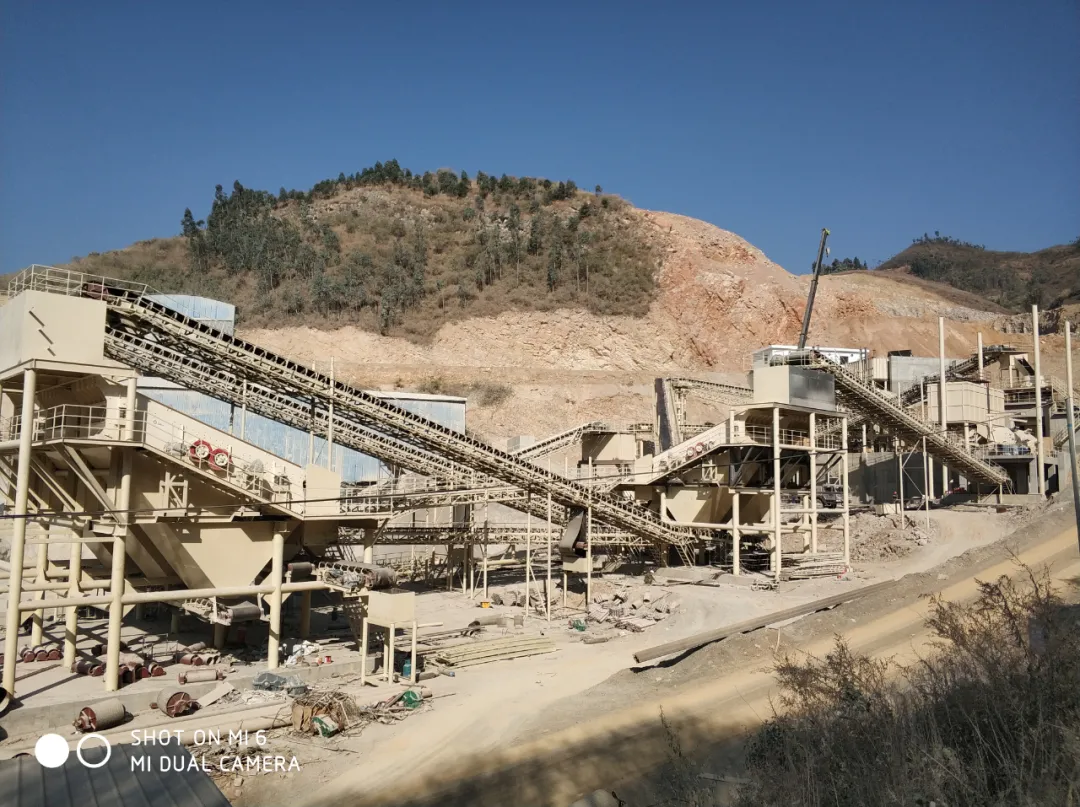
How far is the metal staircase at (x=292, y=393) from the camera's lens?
59.7 feet

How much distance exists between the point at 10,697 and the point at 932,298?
104m

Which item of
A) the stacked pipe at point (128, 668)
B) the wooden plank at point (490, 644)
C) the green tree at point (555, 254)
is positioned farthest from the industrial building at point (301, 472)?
the green tree at point (555, 254)

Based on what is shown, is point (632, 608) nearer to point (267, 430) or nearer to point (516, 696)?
point (516, 696)

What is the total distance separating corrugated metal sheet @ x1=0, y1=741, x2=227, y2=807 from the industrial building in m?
10.7

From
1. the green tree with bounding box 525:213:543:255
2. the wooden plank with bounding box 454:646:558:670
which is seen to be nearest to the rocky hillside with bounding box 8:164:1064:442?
the green tree with bounding box 525:213:543:255

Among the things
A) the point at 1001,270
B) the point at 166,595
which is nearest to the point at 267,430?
the point at 166,595

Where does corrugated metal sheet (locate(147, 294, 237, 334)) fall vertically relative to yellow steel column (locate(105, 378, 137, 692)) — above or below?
above

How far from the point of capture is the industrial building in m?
17.1

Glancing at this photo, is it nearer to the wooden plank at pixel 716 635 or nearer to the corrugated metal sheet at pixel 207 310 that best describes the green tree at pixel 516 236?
the corrugated metal sheet at pixel 207 310

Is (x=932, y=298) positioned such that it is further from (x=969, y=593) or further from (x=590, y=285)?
(x=969, y=593)

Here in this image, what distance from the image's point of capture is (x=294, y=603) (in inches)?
1108

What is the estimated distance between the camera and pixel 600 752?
12.9 meters

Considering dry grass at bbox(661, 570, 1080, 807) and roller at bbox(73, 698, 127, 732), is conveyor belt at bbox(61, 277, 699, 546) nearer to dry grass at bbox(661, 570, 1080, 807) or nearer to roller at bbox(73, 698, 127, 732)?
roller at bbox(73, 698, 127, 732)

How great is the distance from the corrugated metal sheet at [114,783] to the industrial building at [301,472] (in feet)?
35.2
